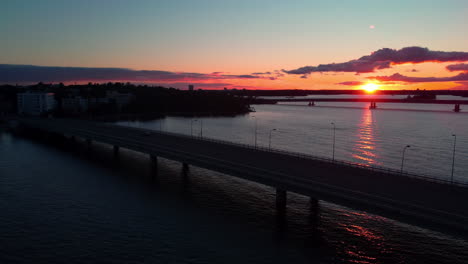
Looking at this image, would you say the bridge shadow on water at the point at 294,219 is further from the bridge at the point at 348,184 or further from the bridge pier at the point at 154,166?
the bridge at the point at 348,184

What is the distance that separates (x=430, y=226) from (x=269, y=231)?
13190 millimetres

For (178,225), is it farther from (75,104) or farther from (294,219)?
(75,104)

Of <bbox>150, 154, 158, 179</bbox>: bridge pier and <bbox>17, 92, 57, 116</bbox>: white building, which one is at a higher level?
<bbox>17, 92, 57, 116</bbox>: white building

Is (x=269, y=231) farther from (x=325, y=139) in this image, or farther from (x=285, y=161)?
(x=325, y=139)

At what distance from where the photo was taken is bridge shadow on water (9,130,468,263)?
27.6 meters

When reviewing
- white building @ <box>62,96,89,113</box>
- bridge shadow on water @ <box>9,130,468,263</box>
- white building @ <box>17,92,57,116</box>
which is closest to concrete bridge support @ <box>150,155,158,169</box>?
bridge shadow on water @ <box>9,130,468,263</box>

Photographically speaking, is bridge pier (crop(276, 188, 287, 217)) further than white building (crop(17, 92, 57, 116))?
No

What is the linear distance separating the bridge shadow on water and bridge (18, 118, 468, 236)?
268 cm

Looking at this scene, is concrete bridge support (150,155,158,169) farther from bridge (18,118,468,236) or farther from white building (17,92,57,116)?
white building (17,92,57,116)

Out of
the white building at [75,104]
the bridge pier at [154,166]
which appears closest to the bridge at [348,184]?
the bridge pier at [154,166]

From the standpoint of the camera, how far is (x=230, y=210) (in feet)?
118

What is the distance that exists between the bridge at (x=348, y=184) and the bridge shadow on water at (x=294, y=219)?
2680 millimetres

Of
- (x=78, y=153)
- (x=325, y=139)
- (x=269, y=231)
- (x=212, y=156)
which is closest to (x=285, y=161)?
→ (x=212, y=156)

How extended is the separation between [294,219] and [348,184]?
21.3 feet
